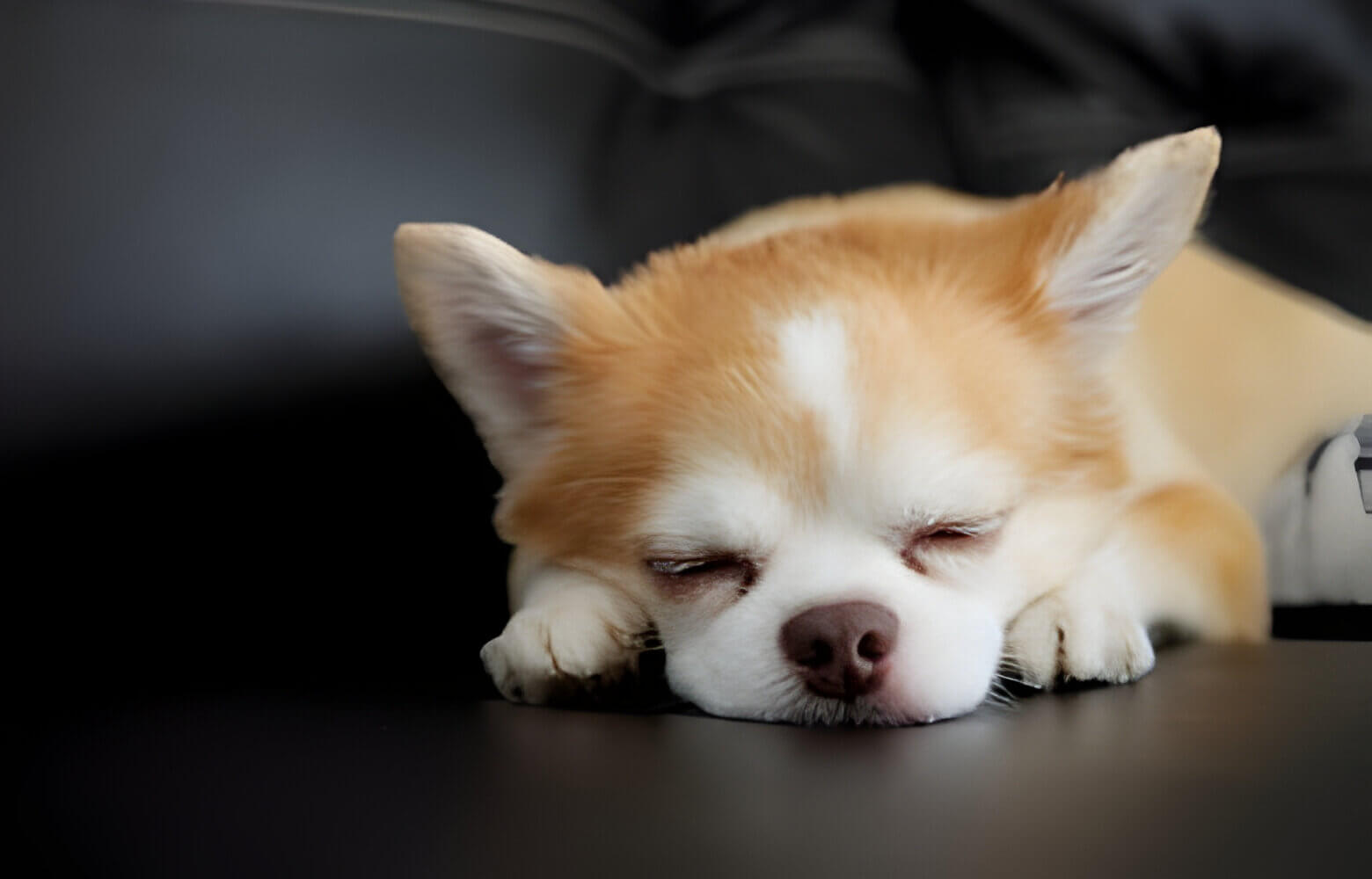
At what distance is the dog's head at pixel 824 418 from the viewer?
2.32ft

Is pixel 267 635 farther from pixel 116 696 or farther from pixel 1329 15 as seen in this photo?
pixel 1329 15

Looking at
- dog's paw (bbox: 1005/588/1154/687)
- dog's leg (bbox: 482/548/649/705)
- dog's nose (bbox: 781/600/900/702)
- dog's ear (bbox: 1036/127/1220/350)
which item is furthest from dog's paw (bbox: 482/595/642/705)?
dog's ear (bbox: 1036/127/1220/350)

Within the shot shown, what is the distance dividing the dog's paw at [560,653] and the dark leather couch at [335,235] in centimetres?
3

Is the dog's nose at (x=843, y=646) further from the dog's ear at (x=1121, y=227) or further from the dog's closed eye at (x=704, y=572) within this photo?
the dog's ear at (x=1121, y=227)

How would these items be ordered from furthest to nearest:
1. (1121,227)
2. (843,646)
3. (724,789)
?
(1121,227) < (843,646) < (724,789)

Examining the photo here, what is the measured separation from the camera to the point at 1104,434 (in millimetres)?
827

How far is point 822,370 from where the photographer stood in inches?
29.3

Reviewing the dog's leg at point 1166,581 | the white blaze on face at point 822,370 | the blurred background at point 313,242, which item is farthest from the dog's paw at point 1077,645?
the blurred background at point 313,242

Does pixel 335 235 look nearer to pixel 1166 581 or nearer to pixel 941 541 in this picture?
pixel 941 541

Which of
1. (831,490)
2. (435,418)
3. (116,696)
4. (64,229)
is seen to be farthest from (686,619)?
(64,229)

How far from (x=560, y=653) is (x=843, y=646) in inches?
6.9

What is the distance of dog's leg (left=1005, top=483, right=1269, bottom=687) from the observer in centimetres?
73

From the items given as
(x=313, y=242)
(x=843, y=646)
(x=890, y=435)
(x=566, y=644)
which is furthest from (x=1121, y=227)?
(x=313, y=242)

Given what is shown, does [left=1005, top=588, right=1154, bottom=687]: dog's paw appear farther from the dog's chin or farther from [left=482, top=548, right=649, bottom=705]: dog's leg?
[left=482, top=548, right=649, bottom=705]: dog's leg
